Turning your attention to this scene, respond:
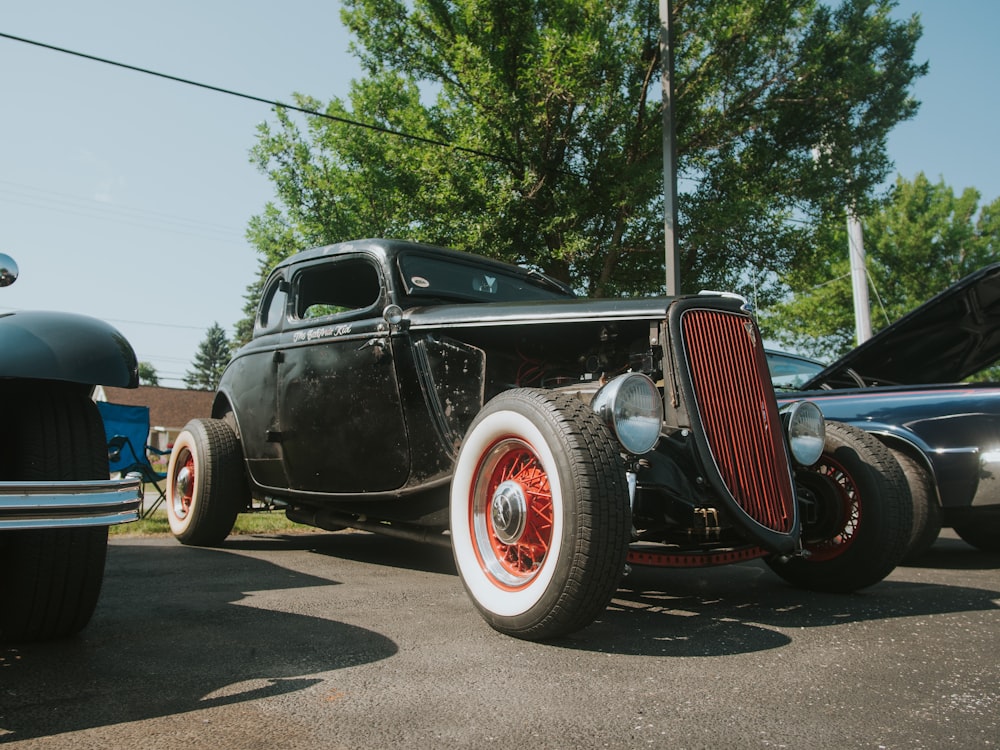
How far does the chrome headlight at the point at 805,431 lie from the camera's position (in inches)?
141

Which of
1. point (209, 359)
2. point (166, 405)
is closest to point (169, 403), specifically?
point (166, 405)

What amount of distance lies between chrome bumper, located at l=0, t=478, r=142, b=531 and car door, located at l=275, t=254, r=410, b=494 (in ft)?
6.02

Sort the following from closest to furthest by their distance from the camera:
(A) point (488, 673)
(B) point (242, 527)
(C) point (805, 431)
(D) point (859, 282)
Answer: (A) point (488, 673) < (C) point (805, 431) < (B) point (242, 527) < (D) point (859, 282)

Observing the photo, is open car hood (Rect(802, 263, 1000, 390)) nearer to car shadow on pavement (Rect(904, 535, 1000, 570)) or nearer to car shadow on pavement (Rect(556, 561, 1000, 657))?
car shadow on pavement (Rect(904, 535, 1000, 570))

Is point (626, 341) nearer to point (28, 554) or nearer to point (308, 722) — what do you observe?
point (308, 722)

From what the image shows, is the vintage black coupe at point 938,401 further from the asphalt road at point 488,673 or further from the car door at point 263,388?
the car door at point 263,388

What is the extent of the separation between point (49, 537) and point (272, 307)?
308cm

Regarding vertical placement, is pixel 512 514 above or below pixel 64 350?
below

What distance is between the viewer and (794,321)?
27.0 m

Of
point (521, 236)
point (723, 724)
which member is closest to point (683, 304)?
point (723, 724)

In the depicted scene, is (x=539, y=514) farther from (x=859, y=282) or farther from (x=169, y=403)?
(x=169, y=403)

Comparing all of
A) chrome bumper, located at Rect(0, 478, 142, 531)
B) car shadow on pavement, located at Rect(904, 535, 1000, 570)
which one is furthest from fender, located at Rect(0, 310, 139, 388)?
car shadow on pavement, located at Rect(904, 535, 1000, 570)

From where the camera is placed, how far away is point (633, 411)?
2967 millimetres

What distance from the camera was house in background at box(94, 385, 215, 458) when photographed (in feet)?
130
